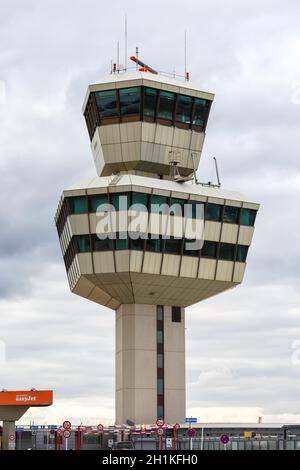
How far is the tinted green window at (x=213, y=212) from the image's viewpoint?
88625 millimetres

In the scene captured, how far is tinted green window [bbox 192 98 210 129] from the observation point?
93.6 metres

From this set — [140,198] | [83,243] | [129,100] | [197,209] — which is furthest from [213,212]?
[129,100]

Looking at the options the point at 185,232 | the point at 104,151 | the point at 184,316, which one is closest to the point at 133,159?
the point at 104,151

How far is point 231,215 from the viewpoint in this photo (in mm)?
90312

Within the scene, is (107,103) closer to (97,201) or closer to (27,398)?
(97,201)

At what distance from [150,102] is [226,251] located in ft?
57.3

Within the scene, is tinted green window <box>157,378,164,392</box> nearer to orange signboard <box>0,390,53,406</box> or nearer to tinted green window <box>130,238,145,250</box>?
orange signboard <box>0,390,53,406</box>

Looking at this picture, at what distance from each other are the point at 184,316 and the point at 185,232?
10927 millimetres

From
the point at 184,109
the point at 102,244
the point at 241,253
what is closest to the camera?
the point at 102,244

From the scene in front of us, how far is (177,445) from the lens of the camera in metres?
84.5

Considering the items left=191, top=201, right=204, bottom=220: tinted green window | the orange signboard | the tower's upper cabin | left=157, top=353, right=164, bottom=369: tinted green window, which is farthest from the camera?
left=157, top=353, right=164, bottom=369: tinted green window

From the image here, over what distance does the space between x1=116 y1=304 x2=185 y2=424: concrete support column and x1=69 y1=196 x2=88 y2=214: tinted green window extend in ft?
38.3

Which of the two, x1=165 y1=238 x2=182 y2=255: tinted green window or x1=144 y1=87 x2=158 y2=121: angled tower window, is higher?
x1=144 y1=87 x2=158 y2=121: angled tower window

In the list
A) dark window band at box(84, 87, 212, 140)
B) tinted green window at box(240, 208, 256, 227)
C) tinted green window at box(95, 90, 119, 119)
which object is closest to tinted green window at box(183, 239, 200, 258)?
tinted green window at box(240, 208, 256, 227)
